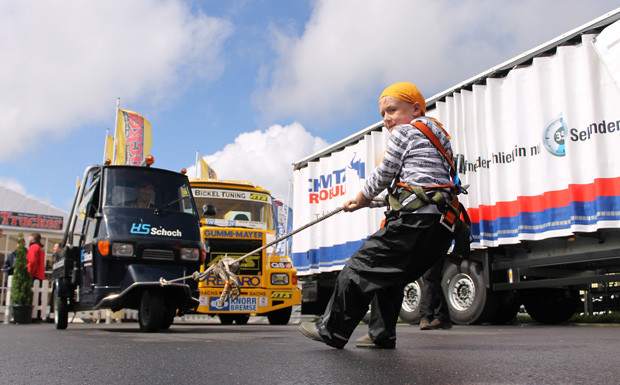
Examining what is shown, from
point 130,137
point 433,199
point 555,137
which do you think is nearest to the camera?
point 433,199

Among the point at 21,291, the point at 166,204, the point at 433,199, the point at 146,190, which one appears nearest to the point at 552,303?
the point at 166,204

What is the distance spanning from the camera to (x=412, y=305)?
984cm

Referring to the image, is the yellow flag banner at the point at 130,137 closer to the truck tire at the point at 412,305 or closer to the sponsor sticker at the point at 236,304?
the sponsor sticker at the point at 236,304

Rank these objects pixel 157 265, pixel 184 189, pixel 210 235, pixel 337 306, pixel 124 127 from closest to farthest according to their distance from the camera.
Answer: pixel 337 306 → pixel 157 265 → pixel 184 189 → pixel 210 235 → pixel 124 127

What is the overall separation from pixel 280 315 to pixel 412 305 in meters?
2.55

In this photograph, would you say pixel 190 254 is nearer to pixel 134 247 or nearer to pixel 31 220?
pixel 134 247

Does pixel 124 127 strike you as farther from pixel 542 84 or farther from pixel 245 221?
pixel 542 84

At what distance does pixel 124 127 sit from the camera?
18.8m

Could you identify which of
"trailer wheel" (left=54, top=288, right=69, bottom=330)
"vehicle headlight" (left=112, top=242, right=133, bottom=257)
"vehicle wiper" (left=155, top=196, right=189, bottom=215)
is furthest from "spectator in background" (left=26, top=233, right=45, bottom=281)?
"vehicle headlight" (left=112, top=242, right=133, bottom=257)

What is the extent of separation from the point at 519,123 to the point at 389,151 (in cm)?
508

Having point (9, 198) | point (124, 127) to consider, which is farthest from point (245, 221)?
point (9, 198)

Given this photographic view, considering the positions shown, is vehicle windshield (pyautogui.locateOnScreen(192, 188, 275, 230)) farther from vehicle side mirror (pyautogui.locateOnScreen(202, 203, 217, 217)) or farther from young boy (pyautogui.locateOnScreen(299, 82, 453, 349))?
young boy (pyautogui.locateOnScreen(299, 82, 453, 349))

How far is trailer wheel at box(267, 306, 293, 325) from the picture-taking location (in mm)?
10906

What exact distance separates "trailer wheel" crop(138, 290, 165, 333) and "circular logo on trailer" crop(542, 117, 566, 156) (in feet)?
17.0
